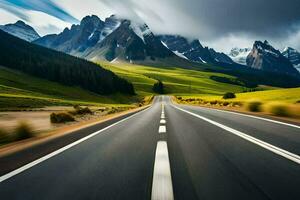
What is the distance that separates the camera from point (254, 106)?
27.8m

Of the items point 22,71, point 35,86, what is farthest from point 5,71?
point 35,86

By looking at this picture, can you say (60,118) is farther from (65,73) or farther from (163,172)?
(65,73)

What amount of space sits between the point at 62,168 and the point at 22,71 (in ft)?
476

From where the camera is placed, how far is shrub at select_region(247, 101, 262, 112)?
27.2 m

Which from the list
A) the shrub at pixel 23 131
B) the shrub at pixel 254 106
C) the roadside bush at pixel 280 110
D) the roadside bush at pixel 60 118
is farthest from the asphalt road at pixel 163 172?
the shrub at pixel 254 106

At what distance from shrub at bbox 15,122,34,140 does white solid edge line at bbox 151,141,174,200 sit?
7694mm

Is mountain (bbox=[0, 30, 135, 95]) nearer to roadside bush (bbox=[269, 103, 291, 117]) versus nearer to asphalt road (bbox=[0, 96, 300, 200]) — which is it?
roadside bush (bbox=[269, 103, 291, 117])

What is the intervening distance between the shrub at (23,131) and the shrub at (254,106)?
1883cm

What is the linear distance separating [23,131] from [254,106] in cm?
1972

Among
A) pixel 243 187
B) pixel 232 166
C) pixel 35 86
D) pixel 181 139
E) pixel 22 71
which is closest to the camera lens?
pixel 243 187

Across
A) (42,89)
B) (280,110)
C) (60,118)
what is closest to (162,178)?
(280,110)

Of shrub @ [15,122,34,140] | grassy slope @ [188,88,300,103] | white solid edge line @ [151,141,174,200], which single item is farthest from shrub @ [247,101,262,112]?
white solid edge line @ [151,141,174,200]

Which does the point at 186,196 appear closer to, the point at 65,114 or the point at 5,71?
the point at 65,114

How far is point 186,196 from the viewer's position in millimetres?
4402
